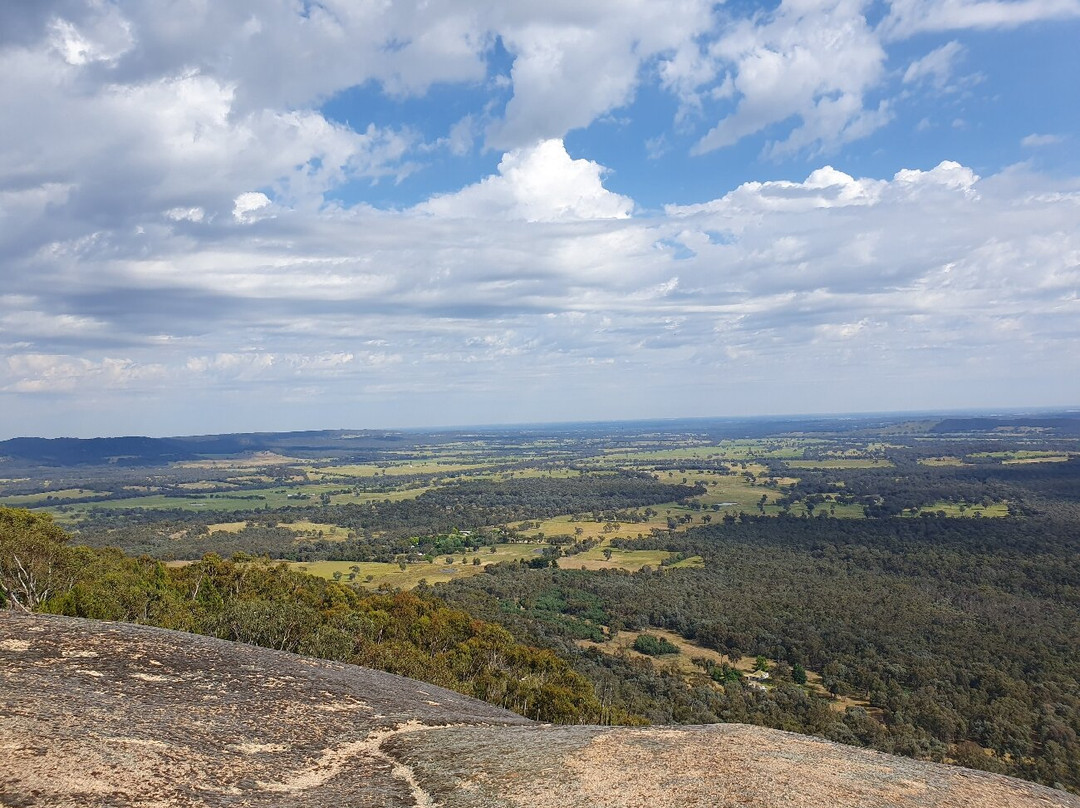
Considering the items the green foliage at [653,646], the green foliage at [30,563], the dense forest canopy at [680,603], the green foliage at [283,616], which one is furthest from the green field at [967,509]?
the green foliage at [30,563]

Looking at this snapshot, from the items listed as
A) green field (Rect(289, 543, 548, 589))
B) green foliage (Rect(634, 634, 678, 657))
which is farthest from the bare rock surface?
green field (Rect(289, 543, 548, 589))

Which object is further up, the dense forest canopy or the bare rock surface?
the bare rock surface

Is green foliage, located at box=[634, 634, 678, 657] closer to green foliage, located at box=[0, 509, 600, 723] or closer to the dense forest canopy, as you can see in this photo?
the dense forest canopy

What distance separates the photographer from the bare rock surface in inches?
559

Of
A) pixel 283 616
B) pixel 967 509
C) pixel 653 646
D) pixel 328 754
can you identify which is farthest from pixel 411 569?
pixel 967 509

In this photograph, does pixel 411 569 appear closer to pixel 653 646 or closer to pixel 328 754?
pixel 653 646

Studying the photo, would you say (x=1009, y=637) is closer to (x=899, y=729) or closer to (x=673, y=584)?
(x=899, y=729)

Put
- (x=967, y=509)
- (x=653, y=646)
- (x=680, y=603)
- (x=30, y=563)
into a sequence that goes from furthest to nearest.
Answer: (x=967, y=509)
(x=680, y=603)
(x=653, y=646)
(x=30, y=563)

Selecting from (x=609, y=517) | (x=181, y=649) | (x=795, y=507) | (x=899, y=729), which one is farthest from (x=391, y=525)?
(x=181, y=649)

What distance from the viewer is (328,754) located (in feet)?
56.4

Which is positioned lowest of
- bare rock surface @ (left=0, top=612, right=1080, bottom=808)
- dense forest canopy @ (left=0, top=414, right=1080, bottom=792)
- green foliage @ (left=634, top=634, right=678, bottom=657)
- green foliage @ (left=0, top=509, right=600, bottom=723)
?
green foliage @ (left=634, top=634, right=678, bottom=657)

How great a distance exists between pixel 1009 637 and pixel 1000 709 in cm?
2548

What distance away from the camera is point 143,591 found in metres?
39.0

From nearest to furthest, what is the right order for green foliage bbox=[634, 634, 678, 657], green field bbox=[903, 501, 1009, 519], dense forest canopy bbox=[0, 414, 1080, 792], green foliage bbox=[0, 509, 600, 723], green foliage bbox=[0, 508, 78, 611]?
1. green foliage bbox=[0, 509, 600, 723]
2. green foliage bbox=[0, 508, 78, 611]
3. dense forest canopy bbox=[0, 414, 1080, 792]
4. green foliage bbox=[634, 634, 678, 657]
5. green field bbox=[903, 501, 1009, 519]
